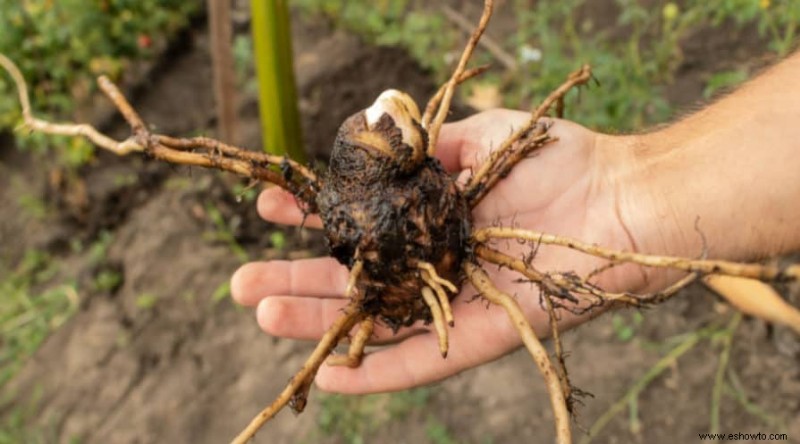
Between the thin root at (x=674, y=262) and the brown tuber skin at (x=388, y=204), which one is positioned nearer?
the thin root at (x=674, y=262)

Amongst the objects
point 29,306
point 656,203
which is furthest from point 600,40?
point 29,306

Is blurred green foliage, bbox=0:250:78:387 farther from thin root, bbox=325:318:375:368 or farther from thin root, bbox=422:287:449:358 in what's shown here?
thin root, bbox=422:287:449:358

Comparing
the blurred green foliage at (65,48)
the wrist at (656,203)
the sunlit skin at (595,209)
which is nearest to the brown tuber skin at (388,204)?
the sunlit skin at (595,209)

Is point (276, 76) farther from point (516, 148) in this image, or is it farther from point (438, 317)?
point (438, 317)

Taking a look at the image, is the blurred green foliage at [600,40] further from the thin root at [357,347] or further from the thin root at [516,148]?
the thin root at [357,347]

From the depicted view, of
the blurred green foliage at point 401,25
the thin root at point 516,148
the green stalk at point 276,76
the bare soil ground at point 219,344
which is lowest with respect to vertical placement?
the bare soil ground at point 219,344

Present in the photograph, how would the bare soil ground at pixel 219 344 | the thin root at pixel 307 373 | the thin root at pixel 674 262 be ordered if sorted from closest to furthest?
1. the thin root at pixel 674 262
2. the thin root at pixel 307 373
3. the bare soil ground at pixel 219 344

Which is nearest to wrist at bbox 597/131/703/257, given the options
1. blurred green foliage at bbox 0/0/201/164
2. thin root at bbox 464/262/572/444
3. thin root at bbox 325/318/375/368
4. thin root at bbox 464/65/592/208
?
thin root at bbox 464/65/592/208
